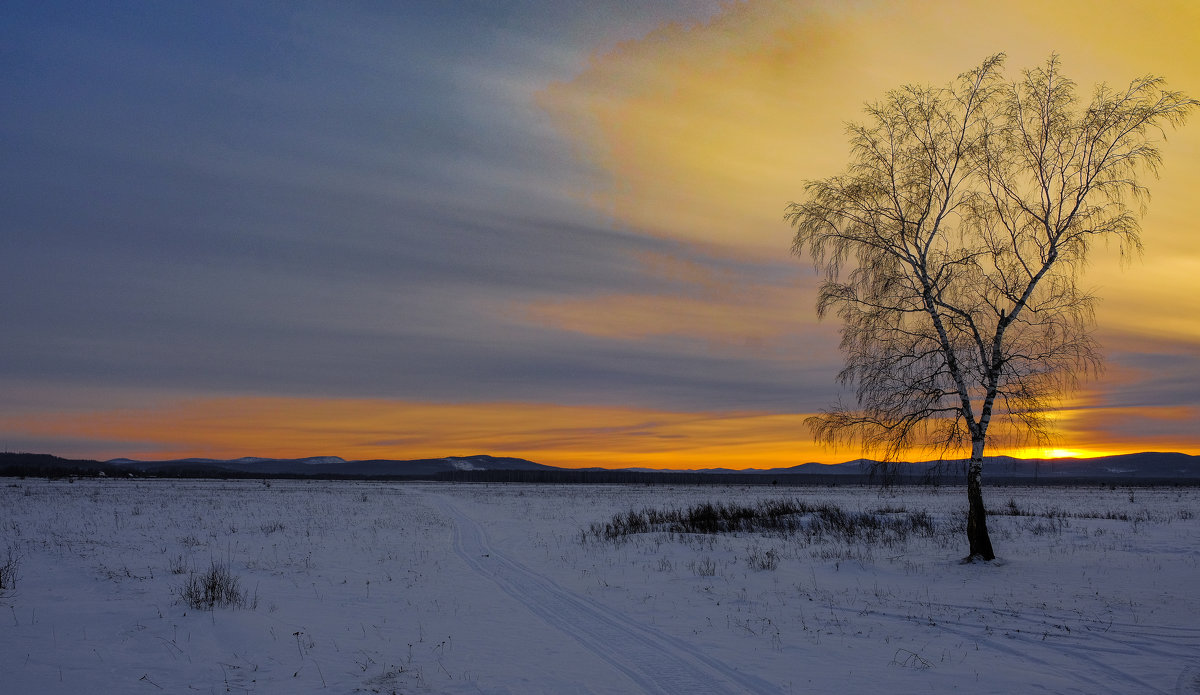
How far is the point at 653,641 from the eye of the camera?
10.3 metres

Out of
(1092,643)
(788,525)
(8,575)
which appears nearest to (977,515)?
(1092,643)

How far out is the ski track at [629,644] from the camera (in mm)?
8141

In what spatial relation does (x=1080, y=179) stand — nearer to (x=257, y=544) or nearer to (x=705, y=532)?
(x=705, y=532)

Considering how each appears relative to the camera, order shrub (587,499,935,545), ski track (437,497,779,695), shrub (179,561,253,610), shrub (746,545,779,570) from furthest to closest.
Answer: shrub (587,499,935,545), shrub (746,545,779,570), shrub (179,561,253,610), ski track (437,497,779,695)

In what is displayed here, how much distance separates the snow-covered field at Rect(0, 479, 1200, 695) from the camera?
8516 millimetres

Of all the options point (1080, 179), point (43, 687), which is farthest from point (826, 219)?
point (43, 687)

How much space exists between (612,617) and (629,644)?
6.79ft

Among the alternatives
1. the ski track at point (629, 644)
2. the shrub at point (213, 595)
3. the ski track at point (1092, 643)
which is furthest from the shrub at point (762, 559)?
the shrub at point (213, 595)

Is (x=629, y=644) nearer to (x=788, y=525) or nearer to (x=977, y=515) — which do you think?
(x=977, y=515)

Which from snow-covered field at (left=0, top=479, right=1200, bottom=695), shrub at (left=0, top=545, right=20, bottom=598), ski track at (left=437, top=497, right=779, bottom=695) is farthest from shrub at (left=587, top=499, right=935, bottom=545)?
shrub at (left=0, top=545, right=20, bottom=598)

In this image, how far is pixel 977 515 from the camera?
17484 mm

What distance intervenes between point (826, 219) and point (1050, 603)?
35.8 ft

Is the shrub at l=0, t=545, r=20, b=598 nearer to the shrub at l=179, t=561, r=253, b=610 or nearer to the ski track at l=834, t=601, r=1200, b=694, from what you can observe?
the shrub at l=179, t=561, r=253, b=610

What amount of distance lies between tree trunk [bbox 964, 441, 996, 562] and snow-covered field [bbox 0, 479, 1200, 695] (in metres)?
0.55
